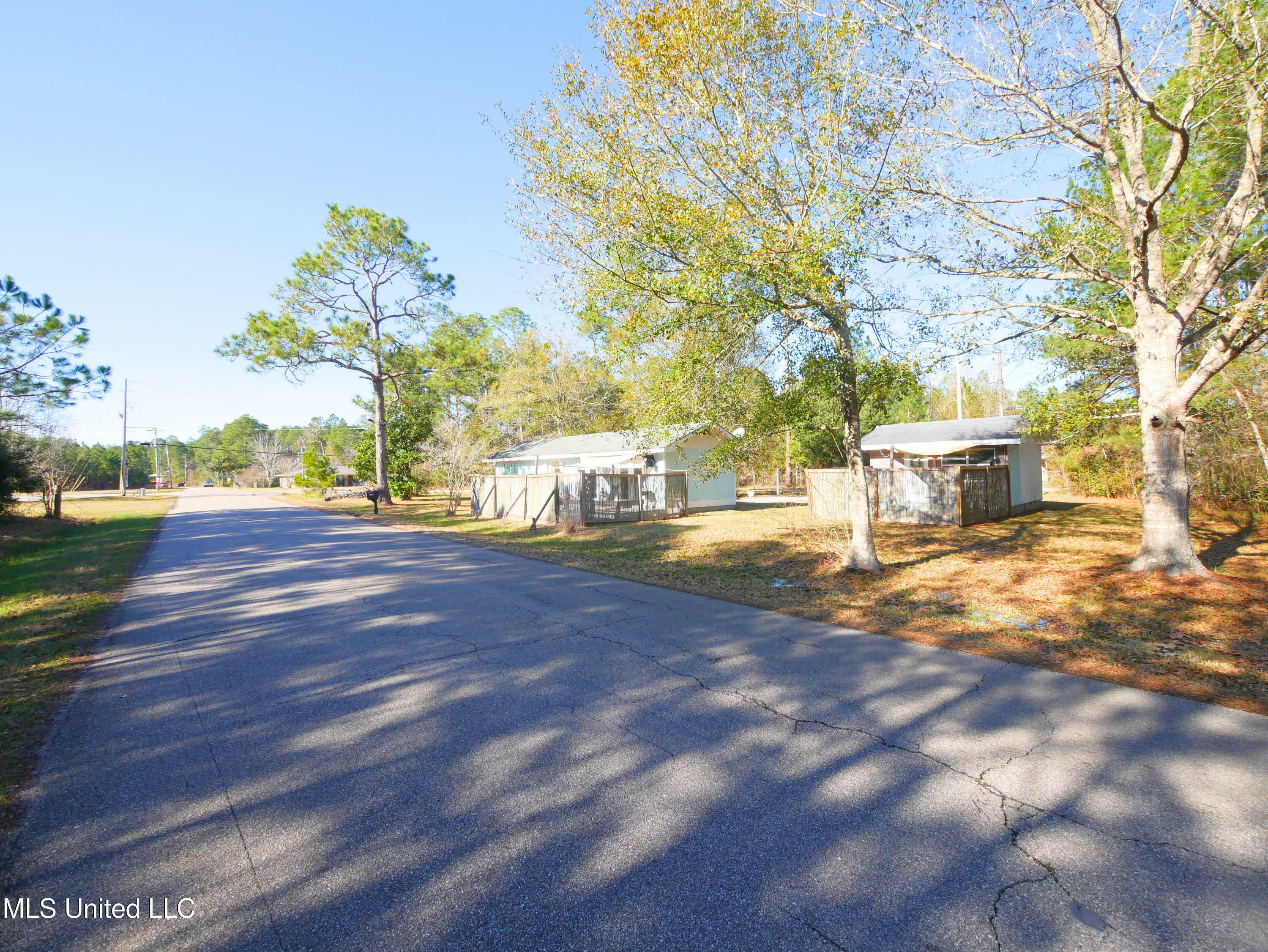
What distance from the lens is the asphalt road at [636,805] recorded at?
2246 millimetres

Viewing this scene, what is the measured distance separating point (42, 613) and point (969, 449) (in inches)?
962

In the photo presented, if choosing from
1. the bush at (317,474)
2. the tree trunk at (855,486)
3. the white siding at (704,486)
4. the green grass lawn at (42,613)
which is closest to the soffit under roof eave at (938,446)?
the white siding at (704,486)

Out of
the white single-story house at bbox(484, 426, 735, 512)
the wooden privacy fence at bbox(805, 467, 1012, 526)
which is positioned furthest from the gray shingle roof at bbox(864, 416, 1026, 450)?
the white single-story house at bbox(484, 426, 735, 512)

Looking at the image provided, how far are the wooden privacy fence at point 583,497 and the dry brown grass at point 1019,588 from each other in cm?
206

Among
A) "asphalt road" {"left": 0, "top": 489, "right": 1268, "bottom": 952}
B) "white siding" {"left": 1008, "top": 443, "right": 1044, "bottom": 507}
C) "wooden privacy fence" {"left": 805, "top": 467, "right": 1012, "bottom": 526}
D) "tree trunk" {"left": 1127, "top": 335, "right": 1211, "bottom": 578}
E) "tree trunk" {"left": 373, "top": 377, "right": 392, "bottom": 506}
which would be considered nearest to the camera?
"asphalt road" {"left": 0, "top": 489, "right": 1268, "bottom": 952}

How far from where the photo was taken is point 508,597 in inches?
314

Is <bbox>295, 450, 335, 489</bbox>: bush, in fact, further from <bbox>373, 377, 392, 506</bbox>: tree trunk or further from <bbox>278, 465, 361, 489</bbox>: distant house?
<bbox>373, 377, 392, 506</bbox>: tree trunk

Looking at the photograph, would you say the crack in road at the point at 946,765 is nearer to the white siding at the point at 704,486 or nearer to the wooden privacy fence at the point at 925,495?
the wooden privacy fence at the point at 925,495

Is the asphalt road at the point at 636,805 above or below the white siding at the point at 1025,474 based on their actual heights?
below

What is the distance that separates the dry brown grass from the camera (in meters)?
5.30

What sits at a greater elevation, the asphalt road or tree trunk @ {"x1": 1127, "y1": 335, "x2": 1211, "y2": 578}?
tree trunk @ {"x1": 1127, "y1": 335, "x2": 1211, "y2": 578}

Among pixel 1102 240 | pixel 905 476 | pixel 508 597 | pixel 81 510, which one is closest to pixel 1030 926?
pixel 508 597

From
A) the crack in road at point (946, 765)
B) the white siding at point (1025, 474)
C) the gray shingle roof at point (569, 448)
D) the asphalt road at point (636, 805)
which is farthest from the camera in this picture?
the gray shingle roof at point (569, 448)

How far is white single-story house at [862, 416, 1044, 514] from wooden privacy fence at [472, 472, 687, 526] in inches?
288
